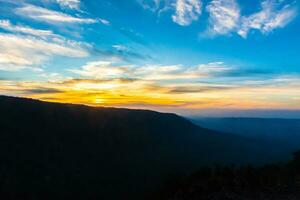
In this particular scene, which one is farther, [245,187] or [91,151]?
[91,151]

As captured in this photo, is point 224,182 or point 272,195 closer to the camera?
point 272,195

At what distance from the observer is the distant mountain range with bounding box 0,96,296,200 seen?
302 feet

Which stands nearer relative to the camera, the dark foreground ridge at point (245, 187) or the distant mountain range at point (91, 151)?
the dark foreground ridge at point (245, 187)

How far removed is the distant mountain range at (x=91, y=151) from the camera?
92188mm

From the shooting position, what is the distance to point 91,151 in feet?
405

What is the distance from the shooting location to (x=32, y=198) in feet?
270

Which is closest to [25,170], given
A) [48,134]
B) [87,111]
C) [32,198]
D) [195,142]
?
[32,198]

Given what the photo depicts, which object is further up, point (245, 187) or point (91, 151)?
point (245, 187)

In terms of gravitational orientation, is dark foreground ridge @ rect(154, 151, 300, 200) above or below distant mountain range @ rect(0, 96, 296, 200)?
above

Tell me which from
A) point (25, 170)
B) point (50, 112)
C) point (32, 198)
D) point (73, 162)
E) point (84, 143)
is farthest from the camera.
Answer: point (50, 112)

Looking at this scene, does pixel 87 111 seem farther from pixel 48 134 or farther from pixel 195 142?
pixel 195 142

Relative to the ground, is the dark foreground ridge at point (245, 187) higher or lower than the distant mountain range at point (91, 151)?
higher

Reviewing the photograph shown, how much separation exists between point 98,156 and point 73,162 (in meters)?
12.6

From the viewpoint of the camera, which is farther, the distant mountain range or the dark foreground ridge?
the distant mountain range
